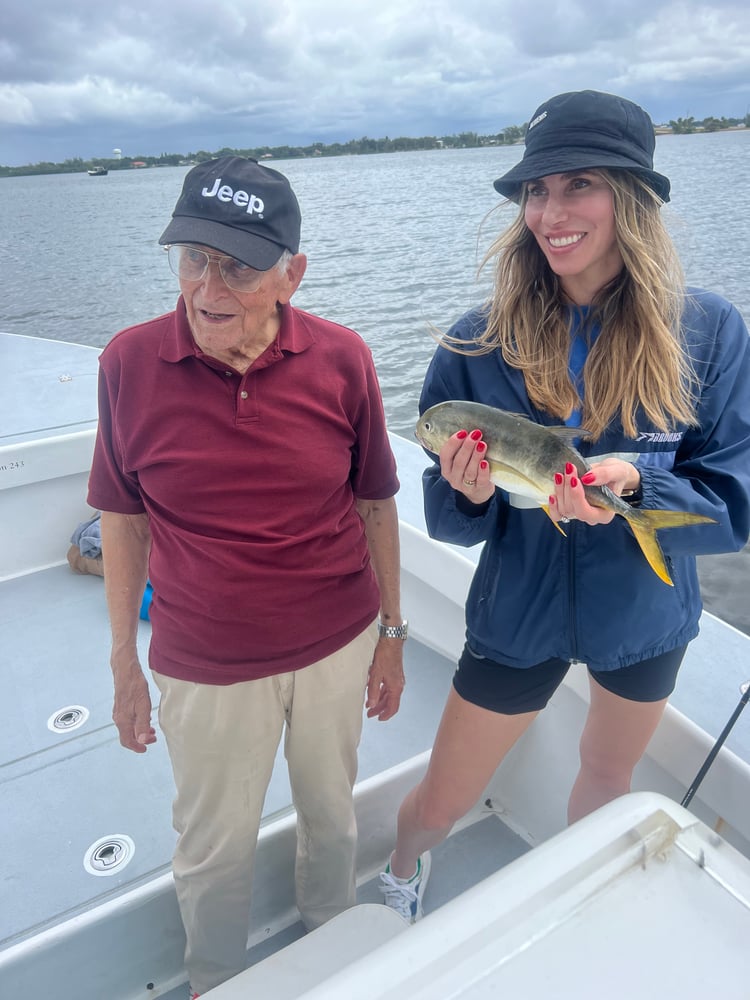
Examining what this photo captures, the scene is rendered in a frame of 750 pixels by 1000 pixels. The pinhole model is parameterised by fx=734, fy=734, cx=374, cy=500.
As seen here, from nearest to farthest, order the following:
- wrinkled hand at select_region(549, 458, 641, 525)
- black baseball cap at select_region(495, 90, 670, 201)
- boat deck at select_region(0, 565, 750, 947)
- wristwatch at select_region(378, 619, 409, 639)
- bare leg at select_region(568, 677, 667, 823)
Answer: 1. wrinkled hand at select_region(549, 458, 641, 525)
2. black baseball cap at select_region(495, 90, 670, 201)
3. bare leg at select_region(568, 677, 667, 823)
4. wristwatch at select_region(378, 619, 409, 639)
5. boat deck at select_region(0, 565, 750, 947)

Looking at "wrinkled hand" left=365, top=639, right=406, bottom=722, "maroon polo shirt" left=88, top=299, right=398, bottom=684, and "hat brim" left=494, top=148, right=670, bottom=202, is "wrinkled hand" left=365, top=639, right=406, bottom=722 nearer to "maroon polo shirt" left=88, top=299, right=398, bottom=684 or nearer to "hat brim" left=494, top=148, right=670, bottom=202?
"maroon polo shirt" left=88, top=299, right=398, bottom=684

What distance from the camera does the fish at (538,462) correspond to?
1.72 metres

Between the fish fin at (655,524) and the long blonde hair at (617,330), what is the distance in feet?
0.86

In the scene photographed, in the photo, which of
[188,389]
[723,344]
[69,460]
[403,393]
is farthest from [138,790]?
[403,393]

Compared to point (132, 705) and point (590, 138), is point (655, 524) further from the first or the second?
point (132, 705)

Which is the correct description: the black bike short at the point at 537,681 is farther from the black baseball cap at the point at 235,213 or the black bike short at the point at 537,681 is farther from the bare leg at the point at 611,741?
the black baseball cap at the point at 235,213

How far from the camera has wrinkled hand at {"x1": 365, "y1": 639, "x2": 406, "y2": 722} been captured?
91.1 inches

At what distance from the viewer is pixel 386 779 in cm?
265

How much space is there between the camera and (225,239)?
5.54 ft

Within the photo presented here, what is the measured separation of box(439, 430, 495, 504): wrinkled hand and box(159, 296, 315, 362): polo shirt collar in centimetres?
45

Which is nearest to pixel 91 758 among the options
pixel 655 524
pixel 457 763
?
pixel 457 763

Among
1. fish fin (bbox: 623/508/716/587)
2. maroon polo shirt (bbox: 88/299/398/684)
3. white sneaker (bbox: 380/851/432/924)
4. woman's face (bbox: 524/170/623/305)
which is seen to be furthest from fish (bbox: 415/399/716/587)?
white sneaker (bbox: 380/851/432/924)

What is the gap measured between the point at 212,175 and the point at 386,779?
6.70 ft

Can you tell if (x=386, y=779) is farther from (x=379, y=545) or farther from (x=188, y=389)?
(x=188, y=389)
